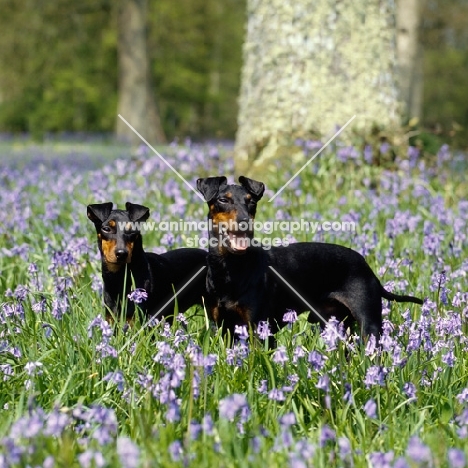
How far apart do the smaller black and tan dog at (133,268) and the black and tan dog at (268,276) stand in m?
0.34

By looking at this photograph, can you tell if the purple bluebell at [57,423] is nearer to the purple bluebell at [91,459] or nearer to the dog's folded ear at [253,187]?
the purple bluebell at [91,459]

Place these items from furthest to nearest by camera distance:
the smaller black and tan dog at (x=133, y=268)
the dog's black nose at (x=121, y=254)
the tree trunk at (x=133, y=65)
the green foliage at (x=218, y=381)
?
the tree trunk at (x=133, y=65), the smaller black and tan dog at (x=133, y=268), the dog's black nose at (x=121, y=254), the green foliage at (x=218, y=381)

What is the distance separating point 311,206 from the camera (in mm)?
6930

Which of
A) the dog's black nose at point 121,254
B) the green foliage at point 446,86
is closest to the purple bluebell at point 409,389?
the dog's black nose at point 121,254

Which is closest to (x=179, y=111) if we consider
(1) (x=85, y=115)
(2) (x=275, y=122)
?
(1) (x=85, y=115)

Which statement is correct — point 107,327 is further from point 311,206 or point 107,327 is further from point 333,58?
point 333,58

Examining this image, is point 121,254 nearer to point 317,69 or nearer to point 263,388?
point 263,388

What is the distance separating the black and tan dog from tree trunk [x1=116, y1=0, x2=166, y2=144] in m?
16.1

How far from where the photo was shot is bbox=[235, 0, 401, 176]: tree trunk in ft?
28.3

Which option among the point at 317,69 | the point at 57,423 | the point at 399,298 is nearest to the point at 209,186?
the point at 399,298

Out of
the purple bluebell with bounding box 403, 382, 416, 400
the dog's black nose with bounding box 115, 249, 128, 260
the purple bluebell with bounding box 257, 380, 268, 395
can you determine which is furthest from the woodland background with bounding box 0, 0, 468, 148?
the purple bluebell with bounding box 403, 382, 416, 400

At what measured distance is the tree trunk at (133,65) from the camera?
20234 mm

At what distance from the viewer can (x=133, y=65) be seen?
2069cm

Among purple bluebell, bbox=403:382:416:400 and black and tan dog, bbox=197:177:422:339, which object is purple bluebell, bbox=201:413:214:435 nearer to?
purple bluebell, bbox=403:382:416:400
